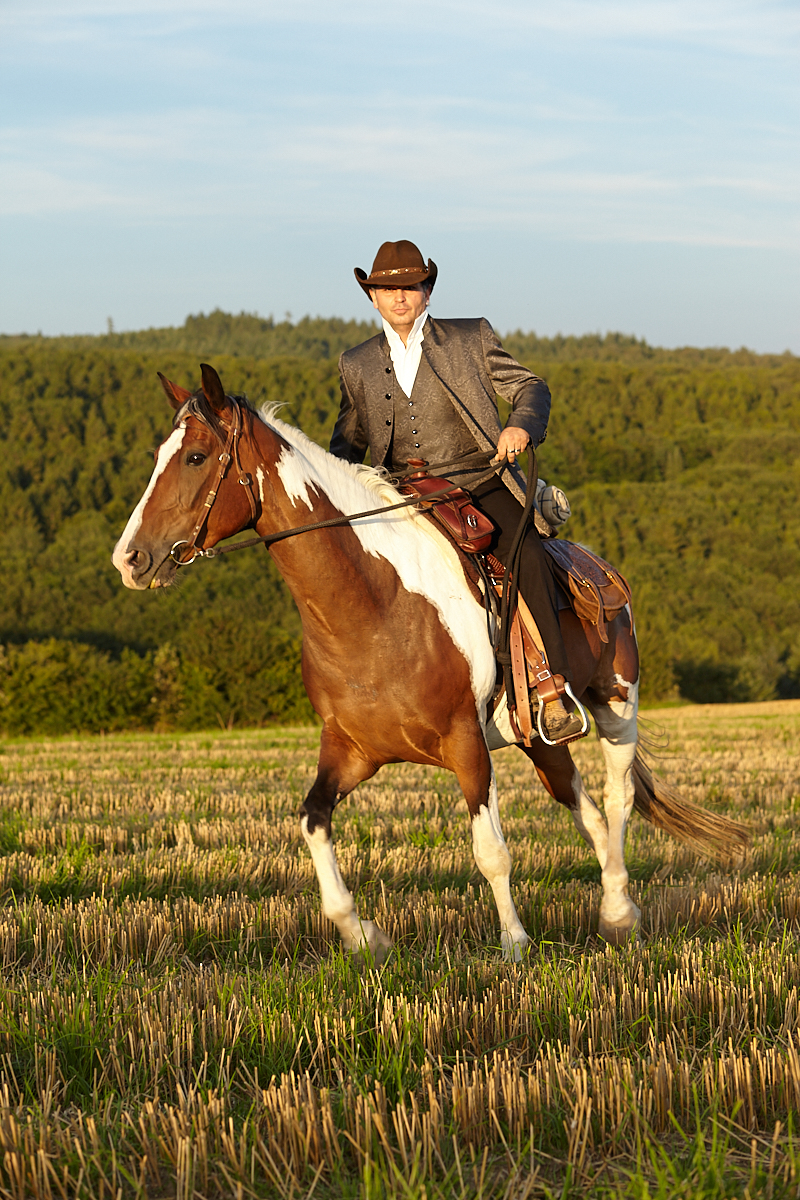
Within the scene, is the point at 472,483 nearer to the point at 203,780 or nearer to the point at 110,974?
the point at 110,974

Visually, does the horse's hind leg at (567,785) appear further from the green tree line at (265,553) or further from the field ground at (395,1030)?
the green tree line at (265,553)

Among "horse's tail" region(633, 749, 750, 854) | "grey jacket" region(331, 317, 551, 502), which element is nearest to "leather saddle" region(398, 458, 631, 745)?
"grey jacket" region(331, 317, 551, 502)

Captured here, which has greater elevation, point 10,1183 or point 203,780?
point 10,1183

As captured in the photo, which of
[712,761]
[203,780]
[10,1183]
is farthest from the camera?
[712,761]

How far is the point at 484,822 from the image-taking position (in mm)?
5090

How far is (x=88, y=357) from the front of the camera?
157 metres

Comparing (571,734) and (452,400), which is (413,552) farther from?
(571,734)

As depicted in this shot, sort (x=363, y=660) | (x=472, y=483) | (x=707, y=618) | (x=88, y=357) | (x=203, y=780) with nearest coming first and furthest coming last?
(x=363, y=660) < (x=472, y=483) < (x=203, y=780) < (x=707, y=618) < (x=88, y=357)

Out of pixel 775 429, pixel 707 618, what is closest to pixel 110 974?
pixel 707 618

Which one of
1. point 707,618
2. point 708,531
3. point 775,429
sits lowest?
point 707,618

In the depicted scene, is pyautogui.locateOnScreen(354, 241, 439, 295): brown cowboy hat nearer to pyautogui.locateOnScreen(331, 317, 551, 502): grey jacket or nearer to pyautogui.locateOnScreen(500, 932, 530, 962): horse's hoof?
pyautogui.locateOnScreen(331, 317, 551, 502): grey jacket

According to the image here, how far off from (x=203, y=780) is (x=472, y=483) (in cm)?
848

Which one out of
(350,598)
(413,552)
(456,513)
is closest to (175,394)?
(350,598)

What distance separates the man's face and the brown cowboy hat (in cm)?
7
